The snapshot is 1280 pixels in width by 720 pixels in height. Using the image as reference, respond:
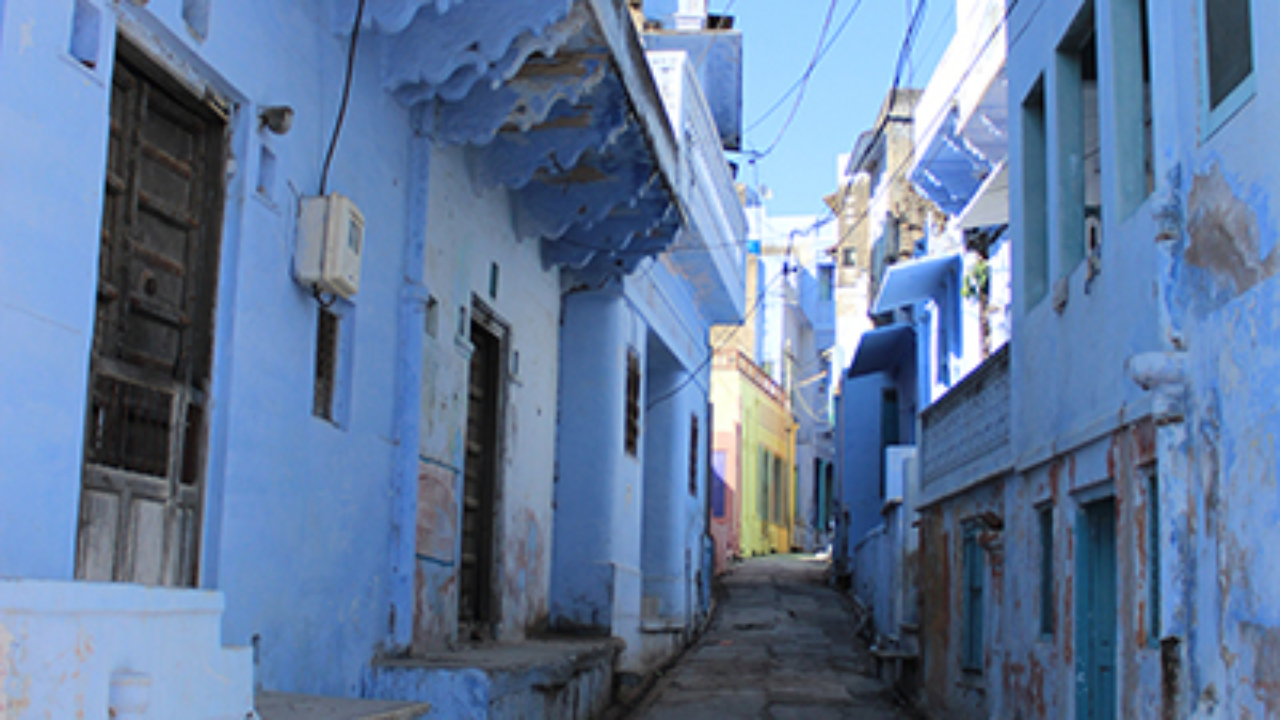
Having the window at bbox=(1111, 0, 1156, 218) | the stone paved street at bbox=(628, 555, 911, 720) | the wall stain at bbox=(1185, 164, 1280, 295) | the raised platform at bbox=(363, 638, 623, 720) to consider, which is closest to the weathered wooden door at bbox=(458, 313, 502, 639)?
the raised platform at bbox=(363, 638, 623, 720)

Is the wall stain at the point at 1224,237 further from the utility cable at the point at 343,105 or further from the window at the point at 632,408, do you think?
the window at the point at 632,408

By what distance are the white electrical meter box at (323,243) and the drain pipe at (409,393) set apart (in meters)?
1.39

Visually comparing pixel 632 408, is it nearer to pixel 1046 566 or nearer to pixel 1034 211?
pixel 1034 211

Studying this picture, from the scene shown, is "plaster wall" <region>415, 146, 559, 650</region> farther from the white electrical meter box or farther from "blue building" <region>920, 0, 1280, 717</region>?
"blue building" <region>920, 0, 1280, 717</region>

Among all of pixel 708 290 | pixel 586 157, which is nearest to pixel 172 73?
pixel 586 157

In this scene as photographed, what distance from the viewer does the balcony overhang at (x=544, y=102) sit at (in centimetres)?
715

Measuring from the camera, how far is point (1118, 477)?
729cm

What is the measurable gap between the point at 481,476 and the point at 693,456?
30.0 ft

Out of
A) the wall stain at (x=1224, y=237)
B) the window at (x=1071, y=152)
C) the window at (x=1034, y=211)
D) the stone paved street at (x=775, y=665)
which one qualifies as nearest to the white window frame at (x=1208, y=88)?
the wall stain at (x=1224, y=237)

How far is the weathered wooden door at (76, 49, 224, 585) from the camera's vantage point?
16.5ft

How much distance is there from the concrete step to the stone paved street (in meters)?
6.50

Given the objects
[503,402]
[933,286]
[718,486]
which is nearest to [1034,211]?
[503,402]

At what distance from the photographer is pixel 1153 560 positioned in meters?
6.77

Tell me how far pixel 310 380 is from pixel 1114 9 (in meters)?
4.97
